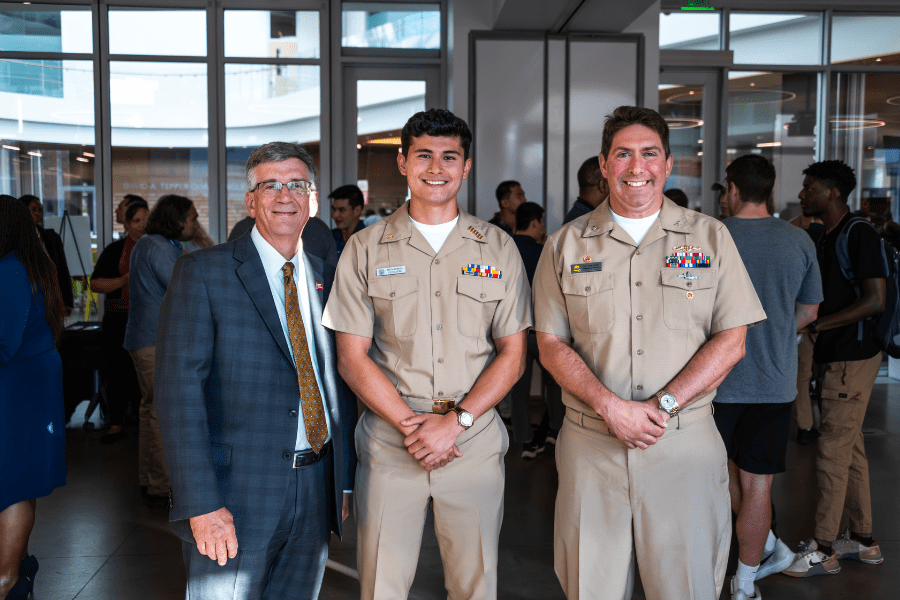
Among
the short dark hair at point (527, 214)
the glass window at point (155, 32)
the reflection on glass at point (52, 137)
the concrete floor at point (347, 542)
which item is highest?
the glass window at point (155, 32)

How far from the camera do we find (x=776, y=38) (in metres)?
8.37

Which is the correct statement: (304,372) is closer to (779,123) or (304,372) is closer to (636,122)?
(636,122)

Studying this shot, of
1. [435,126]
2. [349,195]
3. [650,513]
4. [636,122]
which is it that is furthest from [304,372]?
[349,195]

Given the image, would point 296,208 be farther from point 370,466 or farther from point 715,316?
point 715,316

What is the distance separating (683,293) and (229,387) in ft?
4.49

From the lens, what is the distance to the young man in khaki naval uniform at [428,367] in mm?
2217

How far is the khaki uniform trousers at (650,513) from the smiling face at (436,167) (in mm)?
824

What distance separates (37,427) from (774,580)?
3.37 metres

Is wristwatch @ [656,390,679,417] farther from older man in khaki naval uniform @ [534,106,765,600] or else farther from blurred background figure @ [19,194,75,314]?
blurred background figure @ [19,194,75,314]

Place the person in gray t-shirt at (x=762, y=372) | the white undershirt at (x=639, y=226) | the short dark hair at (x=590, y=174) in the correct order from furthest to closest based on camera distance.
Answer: the short dark hair at (x=590, y=174) → the person in gray t-shirt at (x=762, y=372) → the white undershirt at (x=639, y=226)

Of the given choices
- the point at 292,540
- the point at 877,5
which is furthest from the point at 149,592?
the point at 877,5

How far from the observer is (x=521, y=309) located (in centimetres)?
233

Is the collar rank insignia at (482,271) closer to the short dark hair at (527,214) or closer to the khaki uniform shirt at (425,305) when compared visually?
the khaki uniform shirt at (425,305)

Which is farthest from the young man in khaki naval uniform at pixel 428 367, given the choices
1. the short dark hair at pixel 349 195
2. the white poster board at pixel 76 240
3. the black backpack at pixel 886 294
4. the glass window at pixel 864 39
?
the glass window at pixel 864 39
